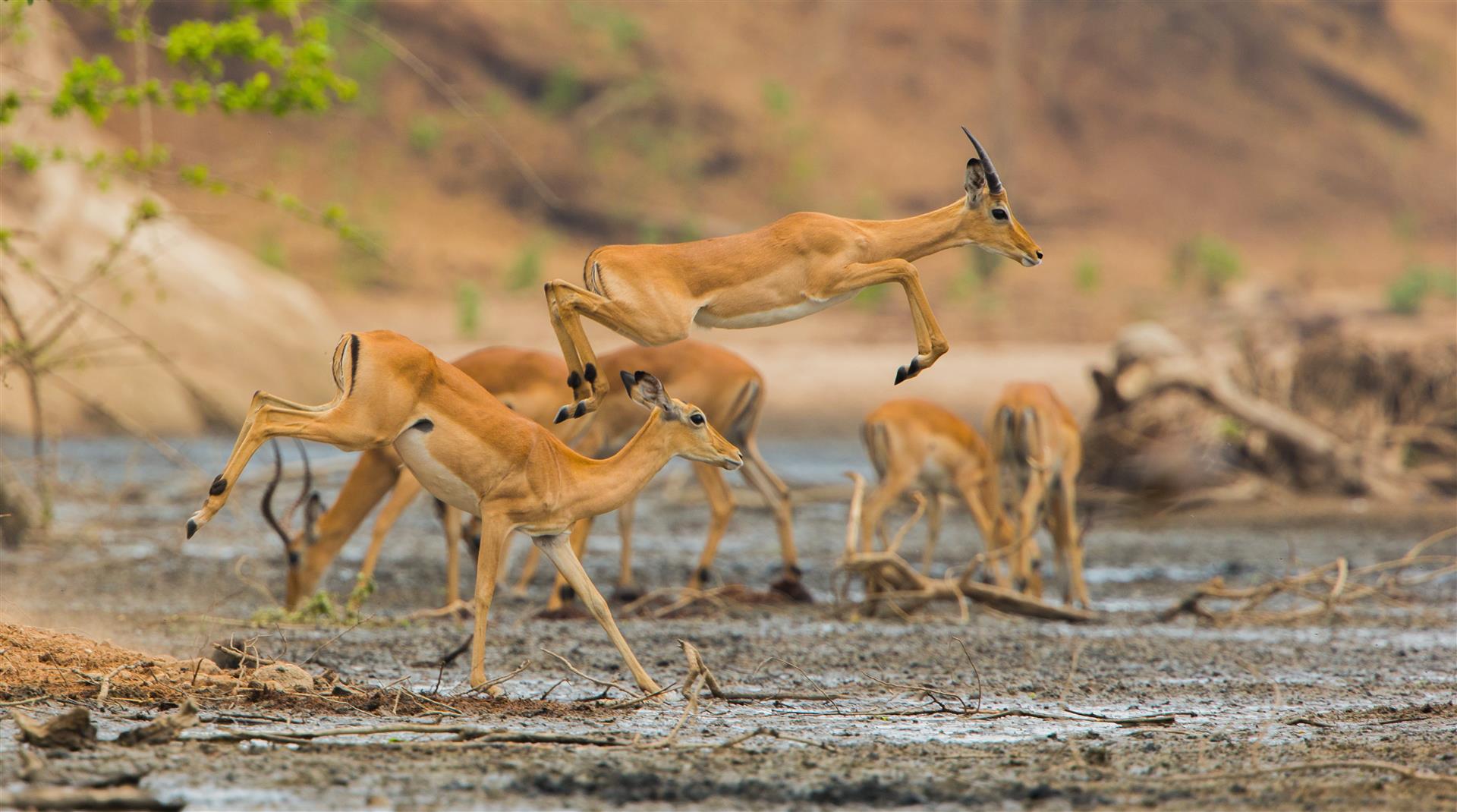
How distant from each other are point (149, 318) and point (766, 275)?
759 inches

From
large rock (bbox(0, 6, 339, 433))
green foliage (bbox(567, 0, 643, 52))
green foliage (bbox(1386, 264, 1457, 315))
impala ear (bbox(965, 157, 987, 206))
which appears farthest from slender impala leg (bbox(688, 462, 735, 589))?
green foliage (bbox(567, 0, 643, 52))

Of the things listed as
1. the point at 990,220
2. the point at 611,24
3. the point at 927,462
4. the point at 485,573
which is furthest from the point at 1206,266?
the point at 485,573

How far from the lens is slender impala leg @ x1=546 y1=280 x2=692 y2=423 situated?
5891 mm

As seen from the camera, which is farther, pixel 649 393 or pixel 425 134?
pixel 425 134

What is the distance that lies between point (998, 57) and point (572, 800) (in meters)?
44.8

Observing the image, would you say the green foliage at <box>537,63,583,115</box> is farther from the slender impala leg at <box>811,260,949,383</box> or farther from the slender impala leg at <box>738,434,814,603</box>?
the slender impala leg at <box>811,260,949,383</box>

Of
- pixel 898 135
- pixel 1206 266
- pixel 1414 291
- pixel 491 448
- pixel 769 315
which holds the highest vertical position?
pixel 898 135

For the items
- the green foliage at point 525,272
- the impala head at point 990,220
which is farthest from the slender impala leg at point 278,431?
the green foliage at point 525,272

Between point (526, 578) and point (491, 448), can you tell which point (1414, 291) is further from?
point (491, 448)

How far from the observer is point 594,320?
19.2ft

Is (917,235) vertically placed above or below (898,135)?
below

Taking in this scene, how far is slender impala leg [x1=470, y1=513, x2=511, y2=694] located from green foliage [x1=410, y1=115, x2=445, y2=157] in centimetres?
3563

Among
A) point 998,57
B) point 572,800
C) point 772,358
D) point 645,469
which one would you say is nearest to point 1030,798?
point 572,800

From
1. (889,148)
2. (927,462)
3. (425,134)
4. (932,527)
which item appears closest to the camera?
(927,462)
